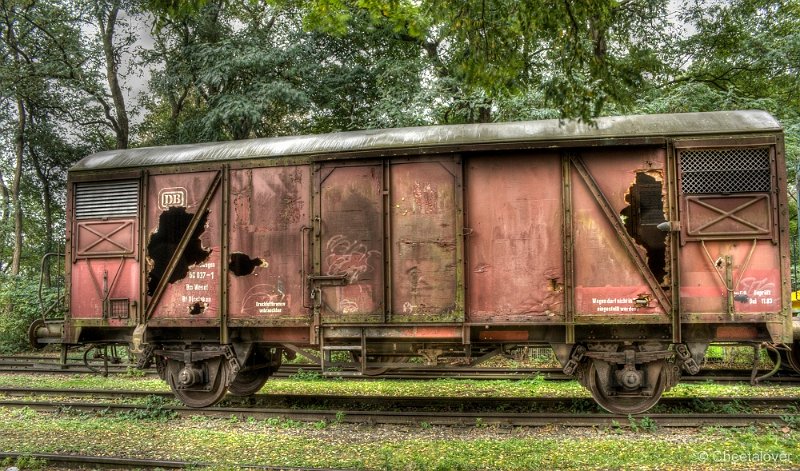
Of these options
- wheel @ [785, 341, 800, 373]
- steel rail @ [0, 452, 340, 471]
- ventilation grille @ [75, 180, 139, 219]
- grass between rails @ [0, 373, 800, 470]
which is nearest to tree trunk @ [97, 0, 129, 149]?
ventilation grille @ [75, 180, 139, 219]

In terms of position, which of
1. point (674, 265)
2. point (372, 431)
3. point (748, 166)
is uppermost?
point (748, 166)

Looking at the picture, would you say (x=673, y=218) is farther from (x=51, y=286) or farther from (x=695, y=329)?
(x=51, y=286)

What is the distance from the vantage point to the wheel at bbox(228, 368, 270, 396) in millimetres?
8266

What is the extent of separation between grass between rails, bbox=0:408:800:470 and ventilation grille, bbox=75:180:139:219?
9.82 ft

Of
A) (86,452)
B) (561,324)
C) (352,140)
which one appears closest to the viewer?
(86,452)

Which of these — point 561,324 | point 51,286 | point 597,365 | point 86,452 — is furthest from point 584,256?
Answer: point 51,286

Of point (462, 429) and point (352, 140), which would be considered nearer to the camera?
point (462, 429)

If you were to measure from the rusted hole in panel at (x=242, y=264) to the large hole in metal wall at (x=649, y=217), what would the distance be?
4821 millimetres

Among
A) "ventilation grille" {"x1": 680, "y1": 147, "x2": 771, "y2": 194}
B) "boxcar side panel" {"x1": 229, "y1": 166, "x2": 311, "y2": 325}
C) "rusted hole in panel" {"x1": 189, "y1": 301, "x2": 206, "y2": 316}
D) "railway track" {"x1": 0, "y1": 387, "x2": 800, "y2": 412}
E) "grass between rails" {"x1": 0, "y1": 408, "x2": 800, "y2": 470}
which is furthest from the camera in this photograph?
"rusted hole in panel" {"x1": 189, "y1": 301, "x2": 206, "y2": 316}

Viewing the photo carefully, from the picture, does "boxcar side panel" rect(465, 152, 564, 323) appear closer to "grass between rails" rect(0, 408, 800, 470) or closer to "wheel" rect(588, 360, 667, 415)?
"wheel" rect(588, 360, 667, 415)

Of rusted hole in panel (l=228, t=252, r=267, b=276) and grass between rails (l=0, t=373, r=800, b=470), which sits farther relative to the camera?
rusted hole in panel (l=228, t=252, r=267, b=276)

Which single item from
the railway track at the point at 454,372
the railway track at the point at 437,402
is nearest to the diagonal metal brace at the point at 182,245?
the railway track at the point at 454,372

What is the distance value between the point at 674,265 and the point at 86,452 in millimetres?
7193

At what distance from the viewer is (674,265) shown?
646 centimetres
